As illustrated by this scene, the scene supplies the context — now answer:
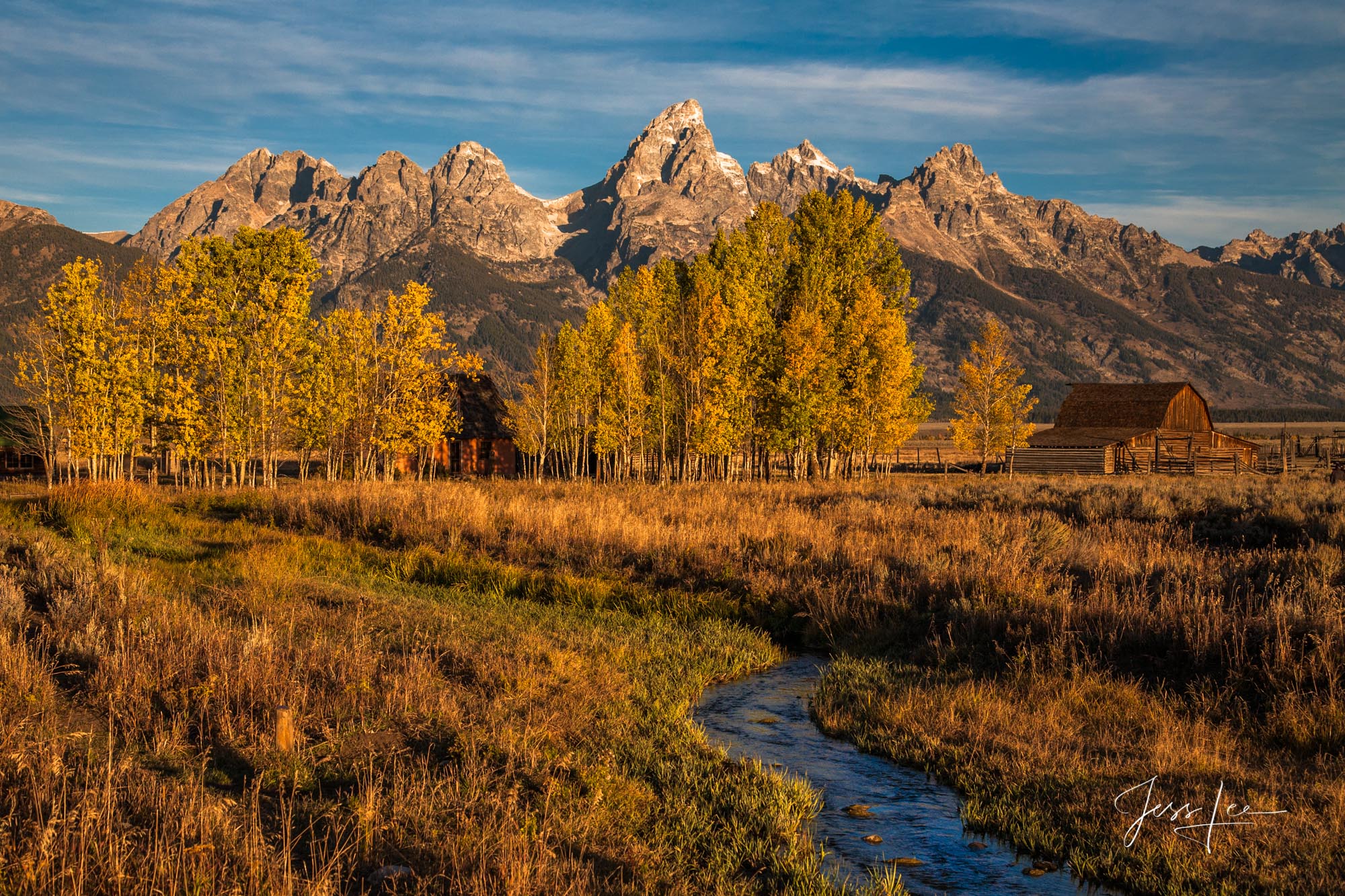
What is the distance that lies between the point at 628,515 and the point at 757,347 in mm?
20575

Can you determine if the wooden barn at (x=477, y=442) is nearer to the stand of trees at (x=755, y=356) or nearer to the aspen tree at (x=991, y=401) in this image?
the stand of trees at (x=755, y=356)

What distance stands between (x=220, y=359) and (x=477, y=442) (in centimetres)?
2602

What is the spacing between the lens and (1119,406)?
6856 cm

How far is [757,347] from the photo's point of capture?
40.4 m

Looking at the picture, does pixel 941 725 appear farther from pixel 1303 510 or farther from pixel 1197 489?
pixel 1197 489

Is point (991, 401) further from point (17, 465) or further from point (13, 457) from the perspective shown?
point (13, 457)

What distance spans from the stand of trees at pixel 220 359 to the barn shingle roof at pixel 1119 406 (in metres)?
50.2

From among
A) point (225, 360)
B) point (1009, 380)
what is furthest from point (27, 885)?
point (1009, 380)
